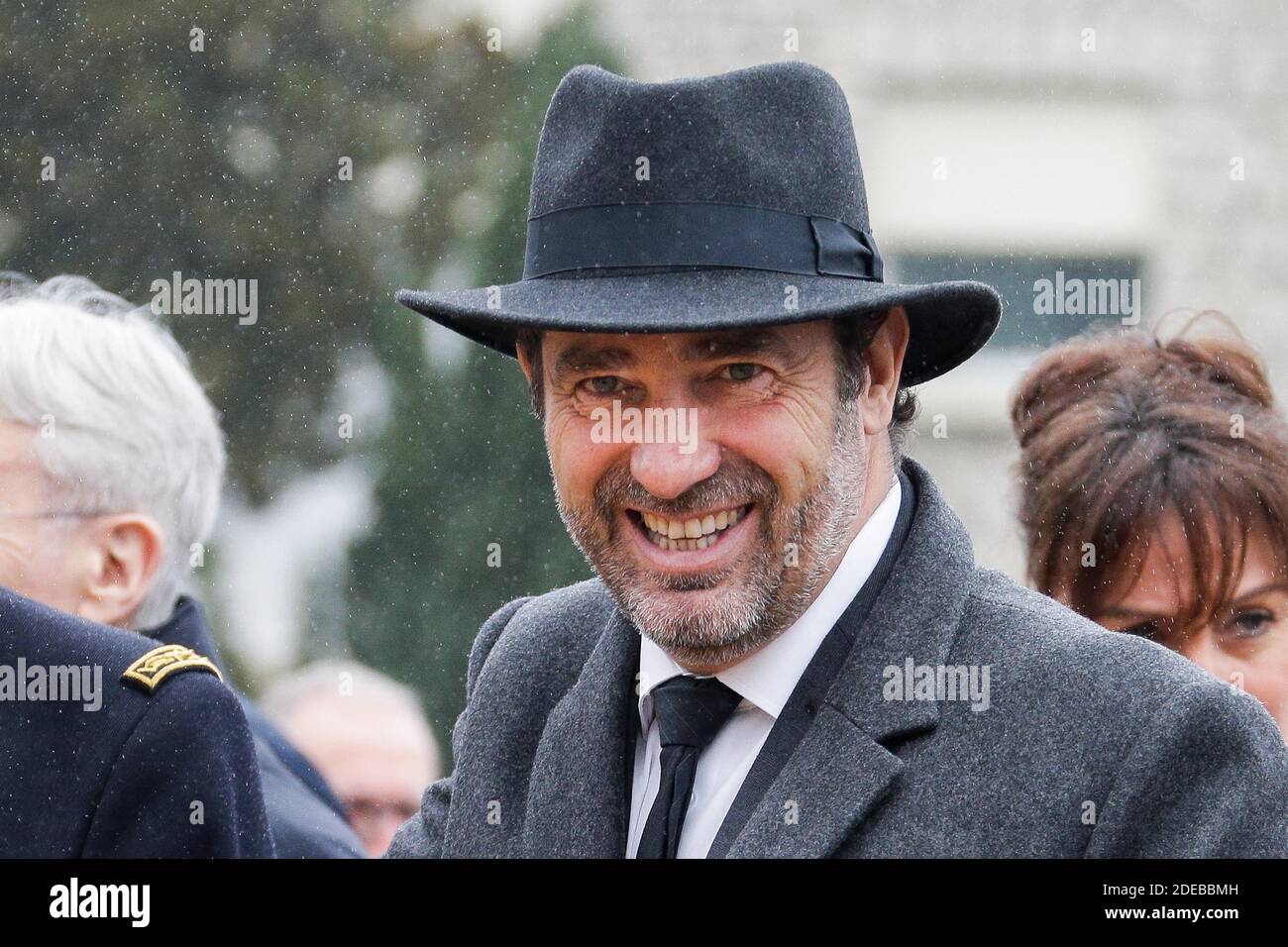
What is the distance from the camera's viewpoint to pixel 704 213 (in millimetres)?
2238

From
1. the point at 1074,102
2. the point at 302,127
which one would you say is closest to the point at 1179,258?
the point at 1074,102

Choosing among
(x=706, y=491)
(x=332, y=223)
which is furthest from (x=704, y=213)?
(x=332, y=223)

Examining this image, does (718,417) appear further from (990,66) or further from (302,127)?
(990,66)

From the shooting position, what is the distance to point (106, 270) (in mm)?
6102

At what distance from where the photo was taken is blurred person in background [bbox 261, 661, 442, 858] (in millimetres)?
4168

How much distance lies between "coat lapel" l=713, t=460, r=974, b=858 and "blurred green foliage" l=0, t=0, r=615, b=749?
3628 mm

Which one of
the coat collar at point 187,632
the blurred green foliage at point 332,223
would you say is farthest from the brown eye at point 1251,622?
the blurred green foliage at point 332,223

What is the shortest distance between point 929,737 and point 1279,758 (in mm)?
414

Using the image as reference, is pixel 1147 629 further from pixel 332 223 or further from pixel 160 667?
pixel 332 223

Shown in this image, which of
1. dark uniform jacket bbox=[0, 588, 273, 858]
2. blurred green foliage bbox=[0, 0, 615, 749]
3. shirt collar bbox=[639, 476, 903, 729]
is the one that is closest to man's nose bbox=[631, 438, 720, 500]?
shirt collar bbox=[639, 476, 903, 729]

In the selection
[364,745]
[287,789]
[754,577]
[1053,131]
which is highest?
[1053,131]

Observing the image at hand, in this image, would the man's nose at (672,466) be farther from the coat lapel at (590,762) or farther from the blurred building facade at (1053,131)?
the blurred building facade at (1053,131)

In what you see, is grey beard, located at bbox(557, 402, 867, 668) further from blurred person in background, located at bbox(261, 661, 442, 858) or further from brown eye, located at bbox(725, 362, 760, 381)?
blurred person in background, located at bbox(261, 661, 442, 858)

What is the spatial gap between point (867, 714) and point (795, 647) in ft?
0.54
